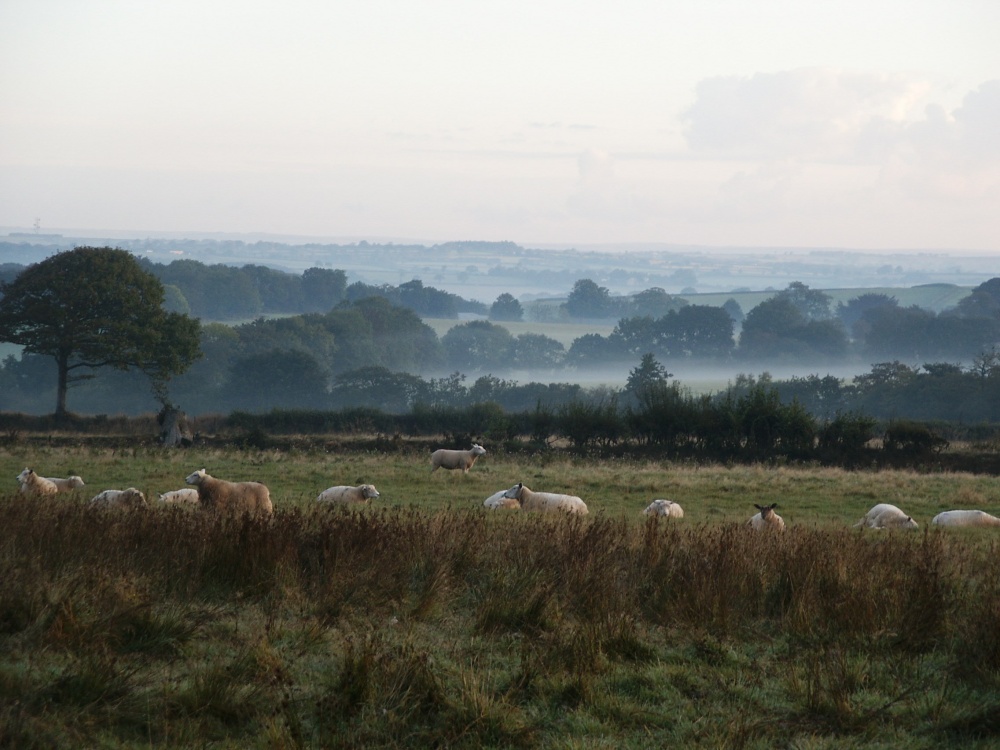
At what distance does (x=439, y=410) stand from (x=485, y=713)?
1529 inches

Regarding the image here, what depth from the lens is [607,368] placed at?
447 feet

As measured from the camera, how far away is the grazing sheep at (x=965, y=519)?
1580 cm

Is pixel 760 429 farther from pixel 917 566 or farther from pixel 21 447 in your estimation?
pixel 917 566

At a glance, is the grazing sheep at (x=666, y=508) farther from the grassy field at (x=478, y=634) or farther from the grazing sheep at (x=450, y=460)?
the grazing sheep at (x=450, y=460)

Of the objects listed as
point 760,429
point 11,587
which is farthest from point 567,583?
point 760,429

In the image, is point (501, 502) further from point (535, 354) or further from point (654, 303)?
point (654, 303)

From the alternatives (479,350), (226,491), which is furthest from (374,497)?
(479,350)

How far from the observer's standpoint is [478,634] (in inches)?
285

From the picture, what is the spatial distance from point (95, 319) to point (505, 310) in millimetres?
145676

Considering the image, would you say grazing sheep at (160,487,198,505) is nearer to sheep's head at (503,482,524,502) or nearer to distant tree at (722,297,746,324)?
sheep's head at (503,482,524,502)

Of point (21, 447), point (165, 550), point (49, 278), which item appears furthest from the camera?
point (49, 278)

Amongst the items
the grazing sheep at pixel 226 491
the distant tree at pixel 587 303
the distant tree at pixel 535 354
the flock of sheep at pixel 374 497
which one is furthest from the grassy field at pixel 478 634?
the distant tree at pixel 587 303

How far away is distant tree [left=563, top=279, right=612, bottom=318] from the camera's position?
18938cm

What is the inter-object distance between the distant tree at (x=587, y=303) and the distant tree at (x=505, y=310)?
10.0 m
